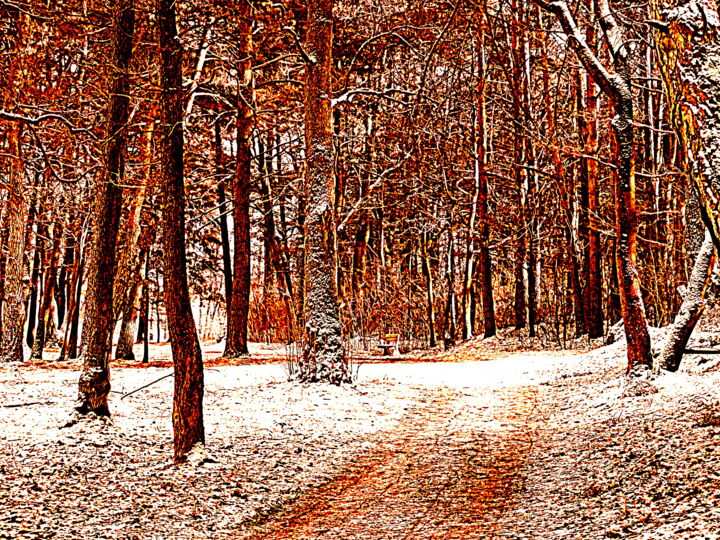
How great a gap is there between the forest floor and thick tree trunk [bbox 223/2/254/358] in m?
6.38

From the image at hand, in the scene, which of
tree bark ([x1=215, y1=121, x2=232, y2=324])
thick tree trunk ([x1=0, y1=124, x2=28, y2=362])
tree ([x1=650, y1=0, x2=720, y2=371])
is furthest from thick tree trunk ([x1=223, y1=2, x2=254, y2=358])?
tree ([x1=650, y1=0, x2=720, y2=371])

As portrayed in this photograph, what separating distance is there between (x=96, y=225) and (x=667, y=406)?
21.1 ft

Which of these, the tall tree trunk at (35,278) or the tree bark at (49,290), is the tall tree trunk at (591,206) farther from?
the tall tree trunk at (35,278)

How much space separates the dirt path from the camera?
5.28 m

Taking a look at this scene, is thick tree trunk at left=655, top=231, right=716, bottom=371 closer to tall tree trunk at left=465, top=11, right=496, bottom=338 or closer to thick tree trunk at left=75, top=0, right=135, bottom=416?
thick tree trunk at left=75, top=0, right=135, bottom=416

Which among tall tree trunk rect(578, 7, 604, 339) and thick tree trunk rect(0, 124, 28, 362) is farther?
tall tree trunk rect(578, 7, 604, 339)

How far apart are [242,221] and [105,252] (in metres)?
9.43

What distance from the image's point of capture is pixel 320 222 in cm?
1160

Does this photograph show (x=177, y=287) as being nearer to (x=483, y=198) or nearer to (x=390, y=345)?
(x=390, y=345)

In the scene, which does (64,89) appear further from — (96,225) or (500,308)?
(500,308)

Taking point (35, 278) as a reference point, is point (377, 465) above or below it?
below

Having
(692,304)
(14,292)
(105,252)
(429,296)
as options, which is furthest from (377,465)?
(429,296)

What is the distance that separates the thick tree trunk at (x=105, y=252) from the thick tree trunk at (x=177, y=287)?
45.1 inches

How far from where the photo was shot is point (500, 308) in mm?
29656
